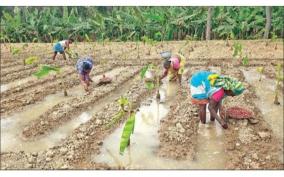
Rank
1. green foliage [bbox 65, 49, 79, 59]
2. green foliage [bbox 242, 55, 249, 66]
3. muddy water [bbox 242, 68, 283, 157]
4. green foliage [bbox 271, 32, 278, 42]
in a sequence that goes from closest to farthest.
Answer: muddy water [bbox 242, 68, 283, 157] → green foliage [bbox 271, 32, 278, 42] → green foliage [bbox 65, 49, 79, 59] → green foliage [bbox 242, 55, 249, 66]

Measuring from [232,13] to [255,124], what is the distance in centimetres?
212

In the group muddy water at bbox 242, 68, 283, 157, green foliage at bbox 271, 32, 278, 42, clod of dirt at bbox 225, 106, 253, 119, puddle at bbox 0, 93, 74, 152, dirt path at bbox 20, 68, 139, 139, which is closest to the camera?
puddle at bbox 0, 93, 74, 152

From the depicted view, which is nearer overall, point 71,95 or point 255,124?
point 255,124

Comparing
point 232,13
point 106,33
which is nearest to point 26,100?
point 106,33

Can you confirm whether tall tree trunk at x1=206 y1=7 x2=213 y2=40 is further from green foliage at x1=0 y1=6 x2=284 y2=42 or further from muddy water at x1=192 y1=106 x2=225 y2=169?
muddy water at x1=192 y1=106 x2=225 y2=169

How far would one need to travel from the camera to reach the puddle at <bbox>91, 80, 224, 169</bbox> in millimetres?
3482

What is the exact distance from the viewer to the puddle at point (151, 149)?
3482 mm

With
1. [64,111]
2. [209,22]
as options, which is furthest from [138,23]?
[64,111]

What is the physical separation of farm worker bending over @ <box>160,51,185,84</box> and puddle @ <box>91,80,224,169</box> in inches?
45.9

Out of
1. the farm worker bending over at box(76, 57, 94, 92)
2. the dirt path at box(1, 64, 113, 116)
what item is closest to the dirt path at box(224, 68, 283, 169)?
the farm worker bending over at box(76, 57, 94, 92)

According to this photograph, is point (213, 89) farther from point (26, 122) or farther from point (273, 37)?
point (26, 122)

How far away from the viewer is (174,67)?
18.8 feet
